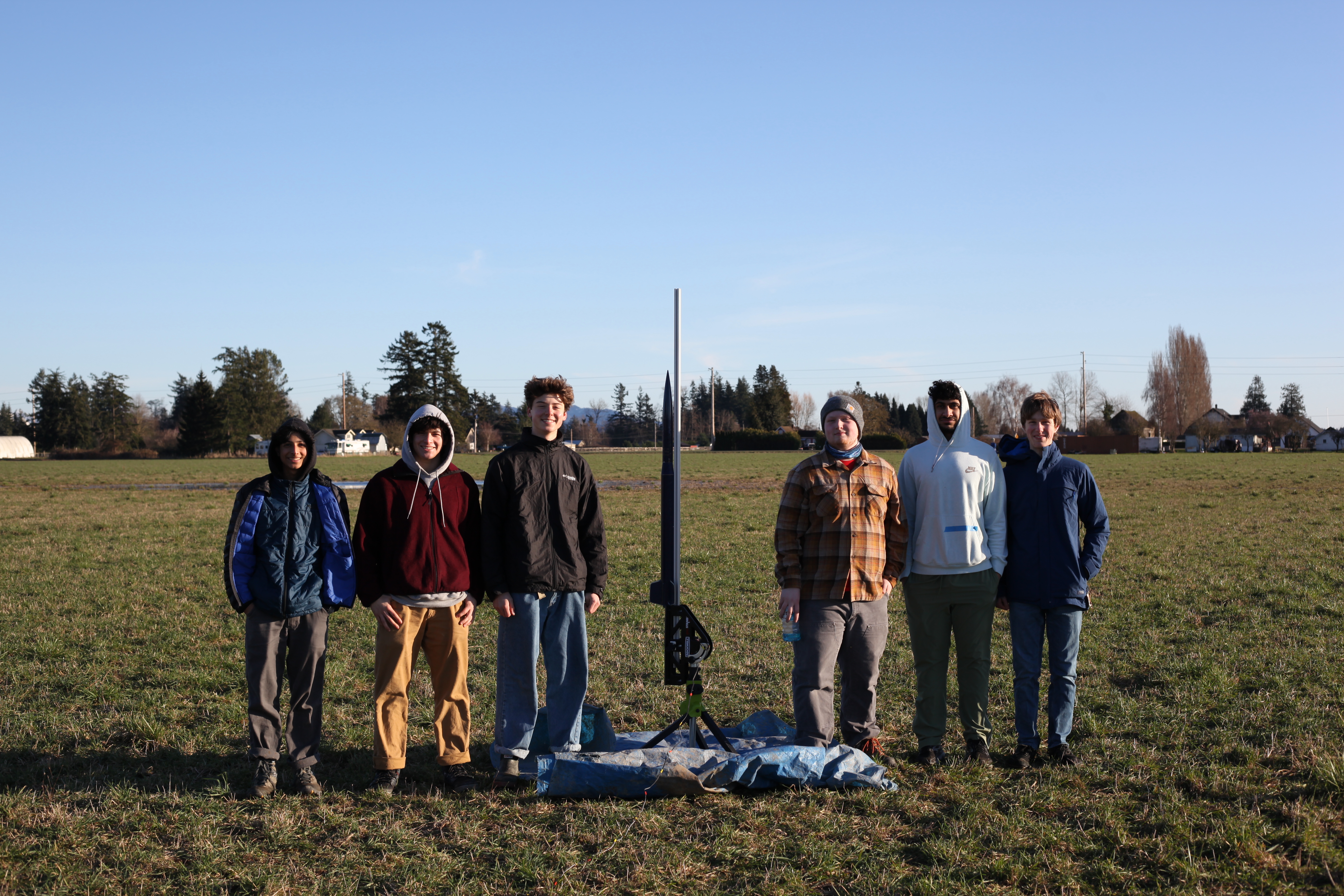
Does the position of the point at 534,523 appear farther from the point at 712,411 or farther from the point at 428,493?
the point at 712,411

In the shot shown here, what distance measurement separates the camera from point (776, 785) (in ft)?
15.0

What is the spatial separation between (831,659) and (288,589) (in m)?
2.85

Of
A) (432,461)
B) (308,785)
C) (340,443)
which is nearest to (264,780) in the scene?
(308,785)

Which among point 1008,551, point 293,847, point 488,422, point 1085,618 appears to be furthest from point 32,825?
point 488,422

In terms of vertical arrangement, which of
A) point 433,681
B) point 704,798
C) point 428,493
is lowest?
point 704,798

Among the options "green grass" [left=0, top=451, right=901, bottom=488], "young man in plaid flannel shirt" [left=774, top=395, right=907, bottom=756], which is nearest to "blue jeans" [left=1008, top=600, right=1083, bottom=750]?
"young man in plaid flannel shirt" [left=774, top=395, right=907, bottom=756]

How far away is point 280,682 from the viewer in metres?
4.71

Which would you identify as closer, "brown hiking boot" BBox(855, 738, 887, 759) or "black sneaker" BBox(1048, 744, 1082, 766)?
"black sneaker" BBox(1048, 744, 1082, 766)

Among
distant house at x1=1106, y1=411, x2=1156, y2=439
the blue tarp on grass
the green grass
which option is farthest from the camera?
distant house at x1=1106, y1=411, x2=1156, y2=439

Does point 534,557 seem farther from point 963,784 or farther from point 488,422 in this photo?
point 488,422

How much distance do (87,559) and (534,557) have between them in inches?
448

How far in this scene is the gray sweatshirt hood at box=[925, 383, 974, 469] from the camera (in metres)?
5.03

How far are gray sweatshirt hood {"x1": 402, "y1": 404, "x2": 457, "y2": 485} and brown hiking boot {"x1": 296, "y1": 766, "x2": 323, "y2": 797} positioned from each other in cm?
159

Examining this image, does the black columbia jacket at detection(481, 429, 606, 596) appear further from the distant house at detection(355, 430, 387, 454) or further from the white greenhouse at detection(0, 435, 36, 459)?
the distant house at detection(355, 430, 387, 454)
